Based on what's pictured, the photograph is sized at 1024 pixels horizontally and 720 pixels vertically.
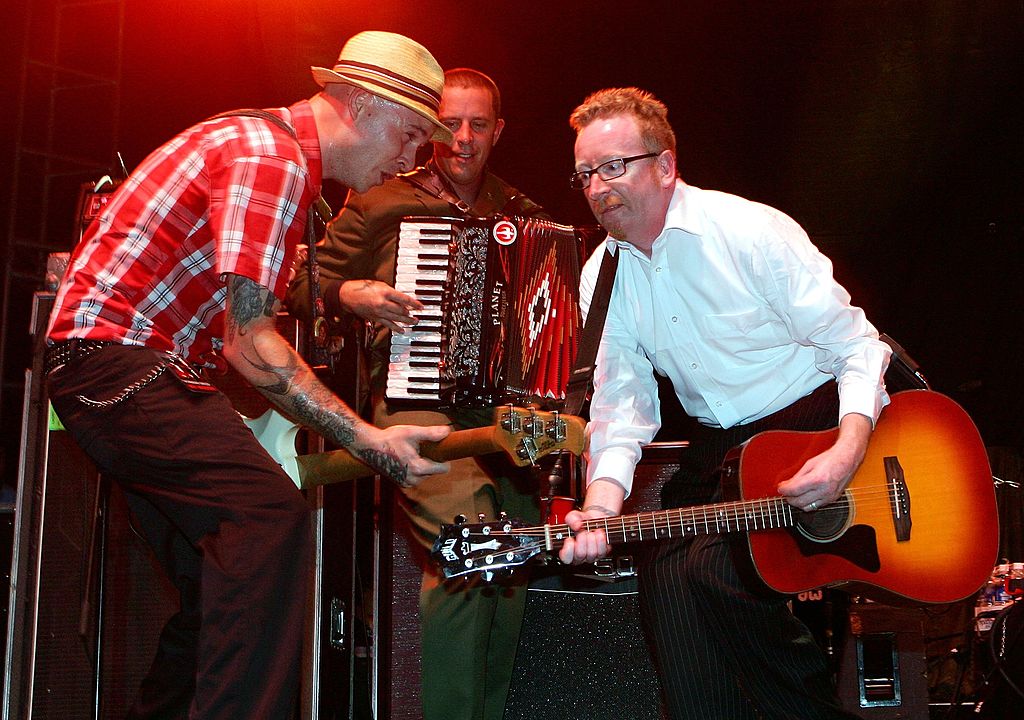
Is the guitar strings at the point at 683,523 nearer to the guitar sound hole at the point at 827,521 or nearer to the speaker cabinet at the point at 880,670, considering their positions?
the guitar sound hole at the point at 827,521

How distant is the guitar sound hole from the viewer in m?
2.79

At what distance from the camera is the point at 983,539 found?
295 centimetres

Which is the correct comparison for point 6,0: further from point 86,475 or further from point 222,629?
point 222,629

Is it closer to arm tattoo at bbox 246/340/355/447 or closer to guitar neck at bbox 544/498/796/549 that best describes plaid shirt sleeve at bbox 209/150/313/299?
arm tattoo at bbox 246/340/355/447

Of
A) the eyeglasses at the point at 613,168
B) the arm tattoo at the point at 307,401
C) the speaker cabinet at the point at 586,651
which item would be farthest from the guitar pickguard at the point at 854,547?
the arm tattoo at the point at 307,401

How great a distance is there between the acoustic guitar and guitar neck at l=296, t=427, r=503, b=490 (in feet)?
0.64

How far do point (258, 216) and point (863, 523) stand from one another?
5.74 feet

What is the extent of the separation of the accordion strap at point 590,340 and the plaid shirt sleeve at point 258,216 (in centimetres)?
100

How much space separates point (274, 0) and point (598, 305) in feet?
10.8

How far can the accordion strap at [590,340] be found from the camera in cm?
306

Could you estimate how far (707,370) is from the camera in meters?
2.98

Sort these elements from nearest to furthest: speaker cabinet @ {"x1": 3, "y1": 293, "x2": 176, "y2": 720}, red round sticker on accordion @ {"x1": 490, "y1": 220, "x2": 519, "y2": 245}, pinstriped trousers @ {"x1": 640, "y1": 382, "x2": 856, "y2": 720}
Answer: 1. pinstriped trousers @ {"x1": 640, "y1": 382, "x2": 856, "y2": 720}
2. speaker cabinet @ {"x1": 3, "y1": 293, "x2": 176, "y2": 720}
3. red round sticker on accordion @ {"x1": 490, "y1": 220, "x2": 519, "y2": 245}

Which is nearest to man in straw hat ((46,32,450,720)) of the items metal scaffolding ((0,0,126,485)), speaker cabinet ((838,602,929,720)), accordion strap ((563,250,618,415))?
accordion strap ((563,250,618,415))

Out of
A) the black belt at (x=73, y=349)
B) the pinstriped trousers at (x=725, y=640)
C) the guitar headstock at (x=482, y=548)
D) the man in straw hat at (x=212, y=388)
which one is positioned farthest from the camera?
the guitar headstock at (x=482, y=548)
